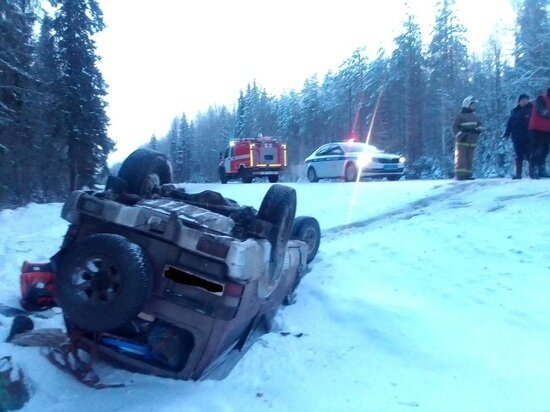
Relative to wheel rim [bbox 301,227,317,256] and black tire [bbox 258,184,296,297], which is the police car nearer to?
wheel rim [bbox 301,227,317,256]

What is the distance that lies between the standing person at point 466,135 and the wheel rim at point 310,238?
7.47 m

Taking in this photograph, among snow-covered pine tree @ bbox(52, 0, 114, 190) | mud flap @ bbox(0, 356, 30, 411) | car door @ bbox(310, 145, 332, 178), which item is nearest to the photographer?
mud flap @ bbox(0, 356, 30, 411)

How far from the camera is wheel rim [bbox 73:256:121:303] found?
11.8 ft

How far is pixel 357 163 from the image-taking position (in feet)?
61.9

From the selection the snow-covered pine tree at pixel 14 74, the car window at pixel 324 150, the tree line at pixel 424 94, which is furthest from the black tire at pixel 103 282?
the tree line at pixel 424 94

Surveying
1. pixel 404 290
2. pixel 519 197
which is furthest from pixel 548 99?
pixel 404 290

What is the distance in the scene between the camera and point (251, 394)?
385cm

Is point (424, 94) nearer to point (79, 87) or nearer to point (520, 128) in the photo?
point (79, 87)

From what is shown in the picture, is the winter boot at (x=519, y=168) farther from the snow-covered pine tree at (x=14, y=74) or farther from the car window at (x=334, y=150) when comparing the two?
the snow-covered pine tree at (x=14, y=74)

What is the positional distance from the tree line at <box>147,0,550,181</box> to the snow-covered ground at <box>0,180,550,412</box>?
2880 centimetres

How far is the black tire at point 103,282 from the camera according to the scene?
353 centimetres

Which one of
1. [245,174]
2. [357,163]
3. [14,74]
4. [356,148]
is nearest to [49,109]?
[14,74]

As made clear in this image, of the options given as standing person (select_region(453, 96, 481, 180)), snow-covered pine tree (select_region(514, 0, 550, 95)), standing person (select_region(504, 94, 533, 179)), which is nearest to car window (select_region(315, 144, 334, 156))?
standing person (select_region(453, 96, 481, 180))

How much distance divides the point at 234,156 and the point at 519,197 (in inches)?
728
